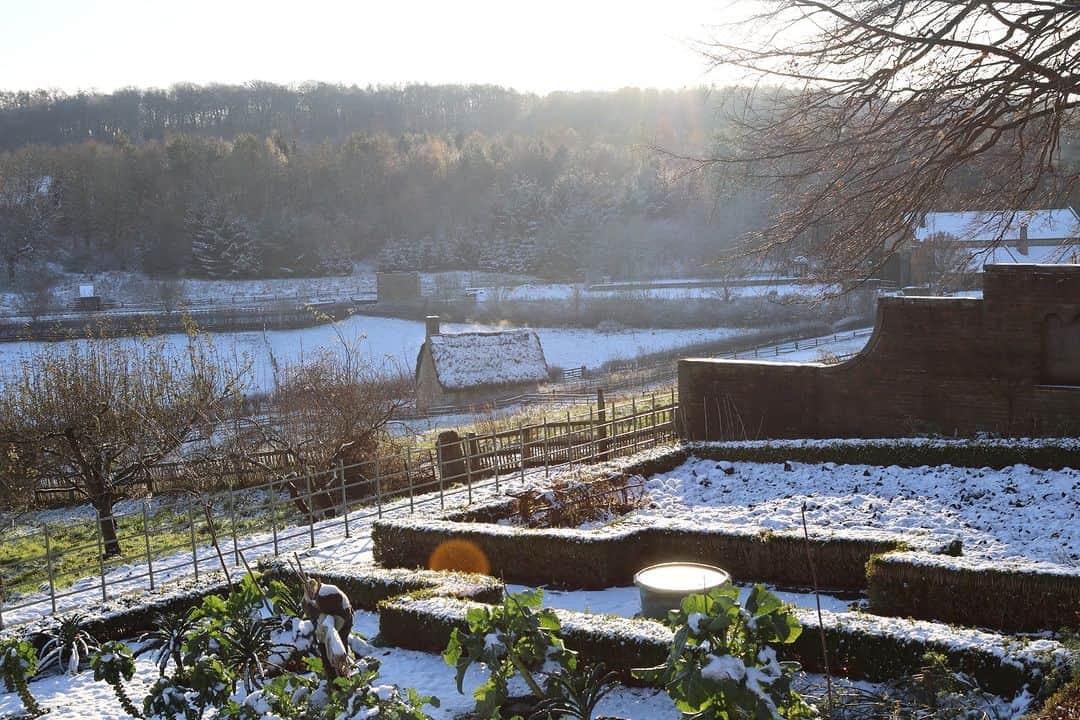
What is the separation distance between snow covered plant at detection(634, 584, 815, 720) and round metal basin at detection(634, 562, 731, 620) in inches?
115

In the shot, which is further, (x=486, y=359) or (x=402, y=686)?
(x=486, y=359)

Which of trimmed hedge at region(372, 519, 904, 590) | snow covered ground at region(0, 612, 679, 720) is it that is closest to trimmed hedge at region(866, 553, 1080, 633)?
trimmed hedge at region(372, 519, 904, 590)

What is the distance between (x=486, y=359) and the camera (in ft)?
124

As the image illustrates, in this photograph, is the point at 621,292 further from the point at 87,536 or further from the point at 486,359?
the point at 87,536

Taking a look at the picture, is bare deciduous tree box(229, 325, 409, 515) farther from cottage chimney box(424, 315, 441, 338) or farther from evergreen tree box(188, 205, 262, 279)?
evergreen tree box(188, 205, 262, 279)

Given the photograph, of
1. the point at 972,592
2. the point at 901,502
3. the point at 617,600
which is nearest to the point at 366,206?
the point at 901,502

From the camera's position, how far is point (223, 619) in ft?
20.0

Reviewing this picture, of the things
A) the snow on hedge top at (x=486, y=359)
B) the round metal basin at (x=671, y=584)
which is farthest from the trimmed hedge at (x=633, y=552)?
the snow on hedge top at (x=486, y=359)

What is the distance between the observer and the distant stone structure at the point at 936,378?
12820 millimetres

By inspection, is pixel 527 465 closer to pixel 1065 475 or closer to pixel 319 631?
pixel 1065 475

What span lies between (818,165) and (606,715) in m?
5.78

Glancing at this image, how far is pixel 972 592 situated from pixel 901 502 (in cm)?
325

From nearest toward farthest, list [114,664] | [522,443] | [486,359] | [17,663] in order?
[114,664] → [17,663] → [522,443] → [486,359]

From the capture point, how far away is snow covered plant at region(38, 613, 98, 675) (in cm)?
793
